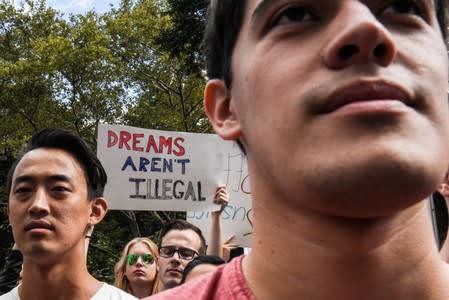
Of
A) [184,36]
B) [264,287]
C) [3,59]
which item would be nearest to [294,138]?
[264,287]

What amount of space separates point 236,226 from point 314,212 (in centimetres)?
480

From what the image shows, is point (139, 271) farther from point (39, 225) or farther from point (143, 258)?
point (39, 225)

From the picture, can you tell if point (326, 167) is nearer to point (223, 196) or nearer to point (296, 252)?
point (296, 252)

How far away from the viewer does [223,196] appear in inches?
242

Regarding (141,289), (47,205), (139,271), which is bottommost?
(141,289)

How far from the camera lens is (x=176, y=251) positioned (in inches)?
195

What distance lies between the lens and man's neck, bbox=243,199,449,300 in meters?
1.41

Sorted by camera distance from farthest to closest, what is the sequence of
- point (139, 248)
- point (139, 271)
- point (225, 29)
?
point (139, 248) < point (139, 271) < point (225, 29)

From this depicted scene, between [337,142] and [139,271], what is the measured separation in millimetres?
4051

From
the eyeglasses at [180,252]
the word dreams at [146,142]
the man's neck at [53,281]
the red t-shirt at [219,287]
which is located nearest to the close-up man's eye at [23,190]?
the man's neck at [53,281]

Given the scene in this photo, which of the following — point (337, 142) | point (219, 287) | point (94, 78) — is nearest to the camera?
point (337, 142)

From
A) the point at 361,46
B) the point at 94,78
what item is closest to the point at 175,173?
the point at 361,46

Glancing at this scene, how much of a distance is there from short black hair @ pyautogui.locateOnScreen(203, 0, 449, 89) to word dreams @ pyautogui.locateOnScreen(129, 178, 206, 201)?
4309 mm

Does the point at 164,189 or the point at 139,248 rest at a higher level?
the point at 164,189
